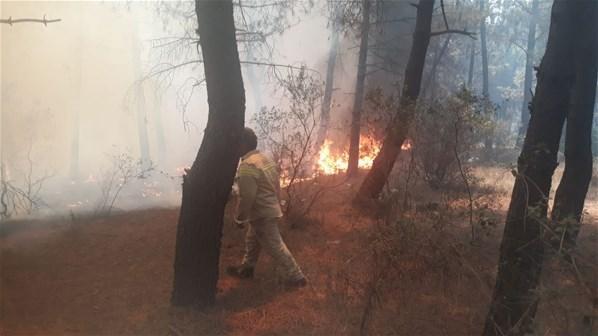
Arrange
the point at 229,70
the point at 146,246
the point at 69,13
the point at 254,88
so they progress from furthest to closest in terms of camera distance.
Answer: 1. the point at 254,88
2. the point at 69,13
3. the point at 146,246
4. the point at 229,70

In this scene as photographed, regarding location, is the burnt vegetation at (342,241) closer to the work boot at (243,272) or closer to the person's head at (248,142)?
the work boot at (243,272)

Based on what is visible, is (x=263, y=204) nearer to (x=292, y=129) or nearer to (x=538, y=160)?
(x=538, y=160)

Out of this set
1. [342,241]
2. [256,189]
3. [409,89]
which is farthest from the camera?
[409,89]

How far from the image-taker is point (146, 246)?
6.34m

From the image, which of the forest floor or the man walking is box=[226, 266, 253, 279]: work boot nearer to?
the forest floor

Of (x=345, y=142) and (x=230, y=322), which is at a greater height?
(x=345, y=142)

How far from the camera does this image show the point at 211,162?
4375mm

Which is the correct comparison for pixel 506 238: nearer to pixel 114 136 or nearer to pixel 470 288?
pixel 470 288

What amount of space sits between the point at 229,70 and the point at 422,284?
2888mm

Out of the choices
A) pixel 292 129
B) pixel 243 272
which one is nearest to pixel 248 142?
pixel 243 272

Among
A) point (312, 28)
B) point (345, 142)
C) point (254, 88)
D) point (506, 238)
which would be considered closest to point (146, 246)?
point (506, 238)

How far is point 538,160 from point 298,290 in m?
2.88

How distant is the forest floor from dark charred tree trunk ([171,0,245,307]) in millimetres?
387

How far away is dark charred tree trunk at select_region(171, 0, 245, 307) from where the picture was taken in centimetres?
436
